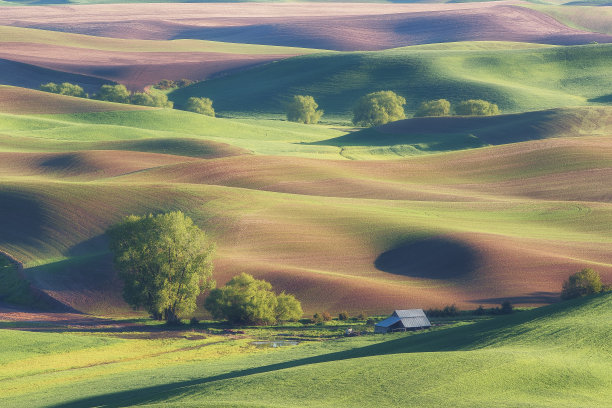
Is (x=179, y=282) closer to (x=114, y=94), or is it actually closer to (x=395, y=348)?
(x=395, y=348)

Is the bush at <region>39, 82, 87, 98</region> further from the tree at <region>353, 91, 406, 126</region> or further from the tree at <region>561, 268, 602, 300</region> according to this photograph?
the tree at <region>561, 268, 602, 300</region>

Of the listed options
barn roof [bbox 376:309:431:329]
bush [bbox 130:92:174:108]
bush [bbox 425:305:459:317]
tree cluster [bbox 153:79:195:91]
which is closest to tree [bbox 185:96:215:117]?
bush [bbox 130:92:174:108]

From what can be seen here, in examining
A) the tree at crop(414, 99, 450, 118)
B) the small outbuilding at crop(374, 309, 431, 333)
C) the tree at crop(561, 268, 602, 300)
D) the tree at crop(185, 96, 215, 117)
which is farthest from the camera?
the tree at crop(185, 96, 215, 117)

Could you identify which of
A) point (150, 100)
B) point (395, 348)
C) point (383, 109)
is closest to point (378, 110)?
point (383, 109)

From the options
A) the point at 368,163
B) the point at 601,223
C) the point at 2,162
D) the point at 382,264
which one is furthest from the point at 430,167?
the point at 2,162

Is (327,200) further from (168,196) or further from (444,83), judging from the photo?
(444,83)

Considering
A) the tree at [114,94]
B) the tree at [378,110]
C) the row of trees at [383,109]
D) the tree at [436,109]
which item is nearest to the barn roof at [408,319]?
the row of trees at [383,109]
